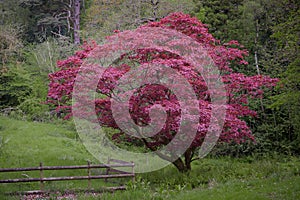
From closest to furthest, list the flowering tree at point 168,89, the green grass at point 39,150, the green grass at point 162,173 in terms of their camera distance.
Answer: the green grass at point 162,173, the flowering tree at point 168,89, the green grass at point 39,150

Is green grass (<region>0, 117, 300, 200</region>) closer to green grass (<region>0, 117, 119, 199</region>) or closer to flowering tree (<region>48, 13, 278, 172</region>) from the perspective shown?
green grass (<region>0, 117, 119, 199</region>)

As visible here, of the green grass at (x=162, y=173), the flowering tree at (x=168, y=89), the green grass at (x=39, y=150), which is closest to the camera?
the green grass at (x=162, y=173)

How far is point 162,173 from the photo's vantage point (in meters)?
11.0

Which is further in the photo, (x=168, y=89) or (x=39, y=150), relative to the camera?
(x=39, y=150)

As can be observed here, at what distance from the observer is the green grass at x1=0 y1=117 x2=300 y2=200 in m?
7.88

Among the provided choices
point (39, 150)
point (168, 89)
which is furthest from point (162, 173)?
point (39, 150)

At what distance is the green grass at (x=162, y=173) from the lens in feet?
25.8

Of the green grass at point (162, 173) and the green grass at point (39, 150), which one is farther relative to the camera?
the green grass at point (39, 150)

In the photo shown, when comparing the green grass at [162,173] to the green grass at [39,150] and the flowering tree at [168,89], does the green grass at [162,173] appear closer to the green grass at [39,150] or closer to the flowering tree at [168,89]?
the green grass at [39,150]

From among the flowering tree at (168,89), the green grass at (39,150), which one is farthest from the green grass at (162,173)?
the flowering tree at (168,89)

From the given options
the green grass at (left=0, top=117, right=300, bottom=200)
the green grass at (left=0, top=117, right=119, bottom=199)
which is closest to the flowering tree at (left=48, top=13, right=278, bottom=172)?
the green grass at (left=0, top=117, right=300, bottom=200)

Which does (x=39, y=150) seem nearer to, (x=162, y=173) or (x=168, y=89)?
(x=162, y=173)

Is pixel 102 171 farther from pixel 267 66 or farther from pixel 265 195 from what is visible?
pixel 267 66

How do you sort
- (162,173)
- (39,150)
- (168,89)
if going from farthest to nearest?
(39,150), (162,173), (168,89)
